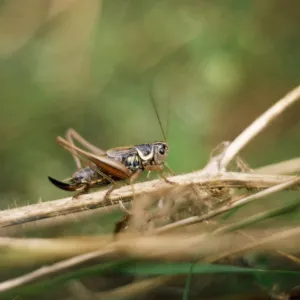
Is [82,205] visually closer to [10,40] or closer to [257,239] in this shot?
[257,239]

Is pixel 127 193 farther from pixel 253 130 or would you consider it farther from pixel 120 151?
pixel 253 130

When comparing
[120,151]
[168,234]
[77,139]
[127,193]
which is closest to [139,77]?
[77,139]

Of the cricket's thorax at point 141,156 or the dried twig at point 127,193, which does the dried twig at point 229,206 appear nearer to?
the dried twig at point 127,193

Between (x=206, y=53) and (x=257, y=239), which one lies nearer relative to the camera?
(x=257, y=239)

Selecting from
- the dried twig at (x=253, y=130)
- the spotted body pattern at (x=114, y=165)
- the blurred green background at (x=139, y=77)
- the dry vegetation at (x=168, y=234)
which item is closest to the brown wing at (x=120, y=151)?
the spotted body pattern at (x=114, y=165)

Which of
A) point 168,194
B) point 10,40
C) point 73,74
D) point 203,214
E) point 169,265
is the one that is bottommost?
point 169,265

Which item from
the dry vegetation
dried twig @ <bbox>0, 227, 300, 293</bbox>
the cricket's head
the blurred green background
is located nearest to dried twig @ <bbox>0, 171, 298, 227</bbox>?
the dry vegetation

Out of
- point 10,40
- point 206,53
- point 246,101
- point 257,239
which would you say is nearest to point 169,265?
point 257,239
